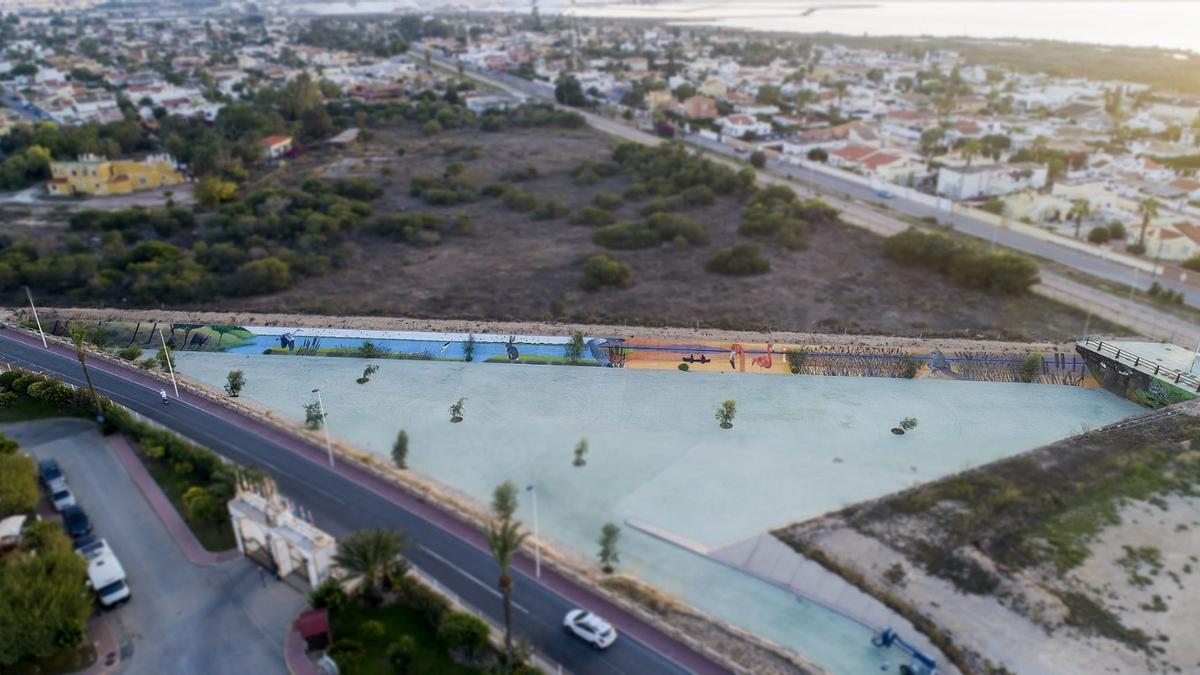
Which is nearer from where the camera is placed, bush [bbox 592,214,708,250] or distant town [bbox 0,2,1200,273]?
bush [bbox 592,214,708,250]

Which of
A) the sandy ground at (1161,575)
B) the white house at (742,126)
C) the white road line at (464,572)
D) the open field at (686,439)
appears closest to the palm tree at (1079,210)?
the open field at (686,439)

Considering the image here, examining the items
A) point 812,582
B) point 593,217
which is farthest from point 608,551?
point 593,217

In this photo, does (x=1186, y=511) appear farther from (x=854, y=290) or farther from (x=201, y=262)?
(x=201, y=262)

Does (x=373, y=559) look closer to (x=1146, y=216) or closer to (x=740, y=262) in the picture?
(x=740, y=262)

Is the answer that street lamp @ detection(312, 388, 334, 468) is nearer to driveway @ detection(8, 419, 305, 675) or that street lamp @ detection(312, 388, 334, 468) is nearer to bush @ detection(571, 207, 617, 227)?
driveway @ detection(8, 419, 305, 675)

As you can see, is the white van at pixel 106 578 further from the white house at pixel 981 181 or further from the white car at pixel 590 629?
the white house at pixel 981 181

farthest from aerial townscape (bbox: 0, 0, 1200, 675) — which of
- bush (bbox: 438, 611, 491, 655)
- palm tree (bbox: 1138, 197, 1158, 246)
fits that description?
palm tree (bbox: 1138, 197, 1158, 246)

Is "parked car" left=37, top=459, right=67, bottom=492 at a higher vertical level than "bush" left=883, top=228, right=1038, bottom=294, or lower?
lower

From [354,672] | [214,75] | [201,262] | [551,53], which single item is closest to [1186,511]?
[354,672]
